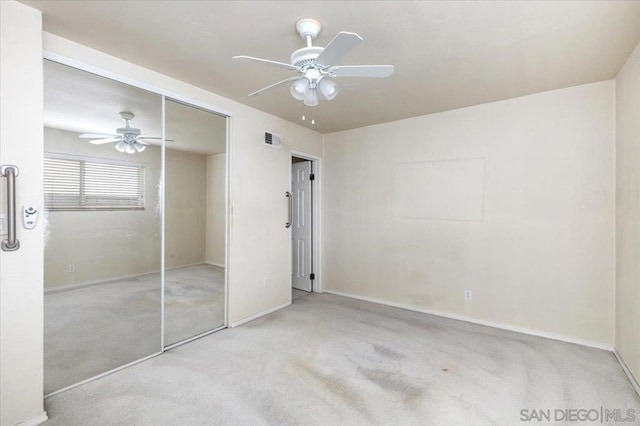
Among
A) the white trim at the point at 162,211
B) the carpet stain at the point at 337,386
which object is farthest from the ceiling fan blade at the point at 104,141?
the carpet stain at the point at 337,386

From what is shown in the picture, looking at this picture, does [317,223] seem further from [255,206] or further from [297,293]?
[255,206]

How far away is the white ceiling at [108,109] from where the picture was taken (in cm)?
211

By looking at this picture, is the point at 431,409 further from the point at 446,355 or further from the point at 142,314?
the point at 142,314

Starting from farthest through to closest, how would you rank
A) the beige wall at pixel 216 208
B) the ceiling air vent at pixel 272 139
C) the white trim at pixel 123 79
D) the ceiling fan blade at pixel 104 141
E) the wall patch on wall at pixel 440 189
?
the ceiling air vent at pixel 272 139
the wall patch on wall at pixel 440 189
the beige wall at pixel 216 208
the ceiling fan blade at pixel 104 141
the white trim at pixel 123 79

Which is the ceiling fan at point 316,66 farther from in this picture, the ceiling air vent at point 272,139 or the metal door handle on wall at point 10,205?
the ceiling air vent at point 272,139

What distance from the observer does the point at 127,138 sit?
8.34ft

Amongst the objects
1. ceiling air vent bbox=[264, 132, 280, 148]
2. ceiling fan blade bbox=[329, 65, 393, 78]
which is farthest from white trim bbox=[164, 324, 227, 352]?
ceiling fan blade bbox=[329, 65, 393, 78]

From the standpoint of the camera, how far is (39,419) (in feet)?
6.04

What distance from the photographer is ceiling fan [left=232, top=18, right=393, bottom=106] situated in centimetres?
169

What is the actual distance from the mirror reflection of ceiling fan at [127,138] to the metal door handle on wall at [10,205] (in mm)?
701

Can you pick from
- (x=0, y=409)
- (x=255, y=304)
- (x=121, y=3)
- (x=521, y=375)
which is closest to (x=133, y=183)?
(x=121, y=3)

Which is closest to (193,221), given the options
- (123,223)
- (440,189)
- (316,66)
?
(123,223)

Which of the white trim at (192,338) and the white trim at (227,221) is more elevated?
the white trim at (227,221)

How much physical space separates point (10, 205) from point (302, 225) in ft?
11.6
